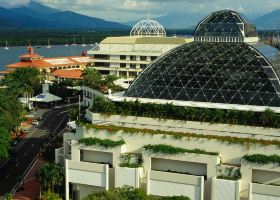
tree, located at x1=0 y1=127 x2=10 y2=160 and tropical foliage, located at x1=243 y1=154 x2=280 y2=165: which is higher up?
tropical foliage, located at x1=243 y1=154 x2=280 y2=165

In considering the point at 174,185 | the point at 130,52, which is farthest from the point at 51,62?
the point at 174,185

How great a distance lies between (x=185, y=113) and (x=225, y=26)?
15655mm

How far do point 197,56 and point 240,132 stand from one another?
11106mm

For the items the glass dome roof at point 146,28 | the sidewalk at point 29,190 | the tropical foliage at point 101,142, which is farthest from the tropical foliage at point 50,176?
the glass dome roof at point 146,28

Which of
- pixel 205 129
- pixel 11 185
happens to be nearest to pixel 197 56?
pixel 205 129

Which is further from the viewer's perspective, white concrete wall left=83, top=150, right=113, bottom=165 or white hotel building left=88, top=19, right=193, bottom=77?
white hotel building left=88, top=19, right=193, bottom=77

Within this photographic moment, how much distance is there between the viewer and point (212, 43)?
53219mm

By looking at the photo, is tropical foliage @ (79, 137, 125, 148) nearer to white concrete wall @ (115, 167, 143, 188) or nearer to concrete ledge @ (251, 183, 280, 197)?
white concrete wall @ (115, 167, 143, 188)

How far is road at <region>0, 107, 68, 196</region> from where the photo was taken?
1994 inches

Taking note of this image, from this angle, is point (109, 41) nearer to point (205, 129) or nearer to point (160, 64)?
point (160, 64)

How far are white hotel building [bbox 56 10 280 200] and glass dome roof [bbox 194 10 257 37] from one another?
3163mm

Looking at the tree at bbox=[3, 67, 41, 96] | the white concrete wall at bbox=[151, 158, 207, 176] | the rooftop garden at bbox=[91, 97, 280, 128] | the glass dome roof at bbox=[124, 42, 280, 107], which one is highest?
the glass dome roof at bbox=[124, 42, 280, 107]

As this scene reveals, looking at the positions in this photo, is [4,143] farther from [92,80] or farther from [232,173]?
[92,80]

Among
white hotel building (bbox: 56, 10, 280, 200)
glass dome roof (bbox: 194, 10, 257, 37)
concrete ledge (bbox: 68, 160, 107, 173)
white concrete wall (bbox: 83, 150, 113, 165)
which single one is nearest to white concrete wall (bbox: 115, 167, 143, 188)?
white hotel building (bbox: 56, 10, 280, 200)
